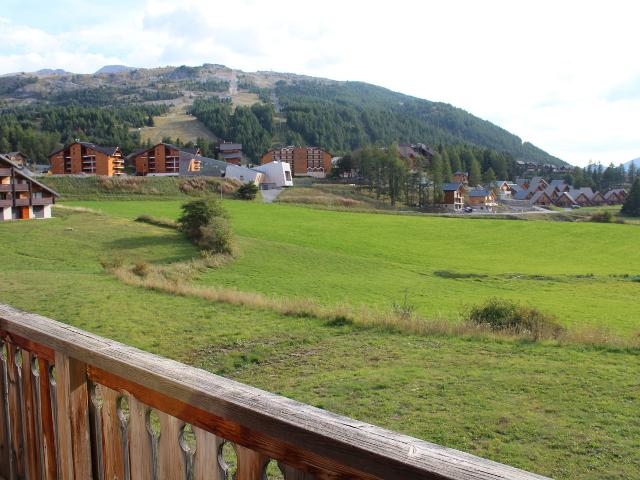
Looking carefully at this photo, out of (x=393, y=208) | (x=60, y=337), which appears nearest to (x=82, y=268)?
(x=60, y=337)

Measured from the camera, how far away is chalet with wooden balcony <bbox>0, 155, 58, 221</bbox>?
47.6 metres

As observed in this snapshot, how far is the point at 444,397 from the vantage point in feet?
28.7

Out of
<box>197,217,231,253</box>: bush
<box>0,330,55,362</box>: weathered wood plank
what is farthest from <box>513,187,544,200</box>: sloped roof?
<box>0,330,55,362</box>: weathered wood plank

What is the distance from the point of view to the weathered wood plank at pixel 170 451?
91.4 inches

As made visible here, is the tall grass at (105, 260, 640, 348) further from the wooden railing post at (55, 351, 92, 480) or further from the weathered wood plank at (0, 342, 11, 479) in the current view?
the wooden railing post at (55, 351, 92, 480)

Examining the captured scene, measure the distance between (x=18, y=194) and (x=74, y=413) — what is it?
170ft

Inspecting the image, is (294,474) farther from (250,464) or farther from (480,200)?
(480,200)

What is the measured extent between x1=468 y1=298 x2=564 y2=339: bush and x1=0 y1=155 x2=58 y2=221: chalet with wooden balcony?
43.8m

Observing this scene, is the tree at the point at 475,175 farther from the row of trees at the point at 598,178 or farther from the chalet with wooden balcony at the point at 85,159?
the chalet with wooden balcony at the point at 85,159

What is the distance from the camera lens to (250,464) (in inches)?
80.7

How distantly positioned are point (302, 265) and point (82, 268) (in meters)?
13.9

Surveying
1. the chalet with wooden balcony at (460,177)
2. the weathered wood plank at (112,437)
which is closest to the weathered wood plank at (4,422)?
the weathered wood plank at (112,437)

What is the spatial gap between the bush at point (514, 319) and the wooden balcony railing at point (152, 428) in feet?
43.1

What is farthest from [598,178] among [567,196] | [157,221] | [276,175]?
[157,221]
